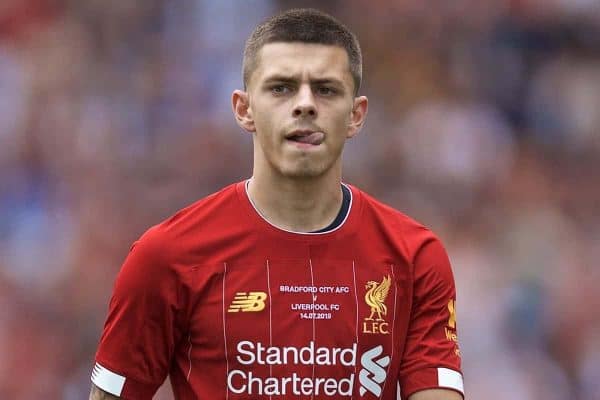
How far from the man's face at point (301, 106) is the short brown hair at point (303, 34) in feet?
0.08

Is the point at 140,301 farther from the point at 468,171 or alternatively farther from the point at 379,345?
the point at 468,171

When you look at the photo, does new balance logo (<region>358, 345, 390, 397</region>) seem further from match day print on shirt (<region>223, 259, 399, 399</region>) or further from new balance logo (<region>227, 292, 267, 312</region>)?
new balance logo (<region>227, 292, 267, 312</region>)

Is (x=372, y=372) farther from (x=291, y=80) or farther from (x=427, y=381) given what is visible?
(x=291, y=80)

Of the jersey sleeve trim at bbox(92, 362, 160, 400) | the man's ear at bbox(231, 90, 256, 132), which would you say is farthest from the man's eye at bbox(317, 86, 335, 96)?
the jersey sleeve trim at bbox(92, 362, 160, 400)

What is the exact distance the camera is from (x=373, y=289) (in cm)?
365

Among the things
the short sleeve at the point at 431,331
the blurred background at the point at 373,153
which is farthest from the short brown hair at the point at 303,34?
the blurred background at the point at 373,153

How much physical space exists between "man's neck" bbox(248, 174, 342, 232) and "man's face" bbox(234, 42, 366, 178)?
6cm

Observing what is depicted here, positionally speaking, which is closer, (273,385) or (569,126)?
(273,385)

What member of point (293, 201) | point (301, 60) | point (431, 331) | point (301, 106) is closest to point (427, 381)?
point (431, 331)

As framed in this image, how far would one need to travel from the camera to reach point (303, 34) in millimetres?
3668

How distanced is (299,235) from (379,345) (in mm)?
427

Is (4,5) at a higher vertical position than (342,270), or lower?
higher

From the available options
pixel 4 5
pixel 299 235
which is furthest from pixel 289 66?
pixel 4 5

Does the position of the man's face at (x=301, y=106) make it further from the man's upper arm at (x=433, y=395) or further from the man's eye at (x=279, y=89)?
the man's upper arm at (x=433, y=395)
